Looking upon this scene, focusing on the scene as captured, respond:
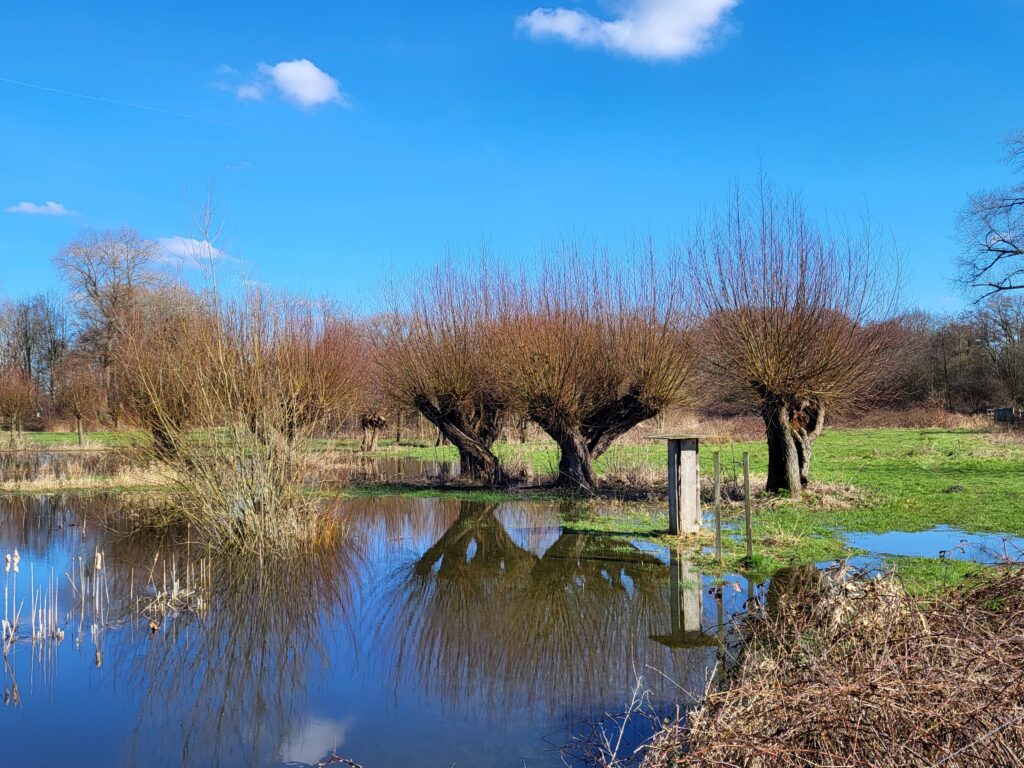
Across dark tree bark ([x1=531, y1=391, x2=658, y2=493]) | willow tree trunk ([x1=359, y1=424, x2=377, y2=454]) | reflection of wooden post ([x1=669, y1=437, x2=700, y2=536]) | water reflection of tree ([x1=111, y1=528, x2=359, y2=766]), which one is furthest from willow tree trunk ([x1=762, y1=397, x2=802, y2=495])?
willow tree trunk ([x1=359, y1=424, x2=377, y2=454])

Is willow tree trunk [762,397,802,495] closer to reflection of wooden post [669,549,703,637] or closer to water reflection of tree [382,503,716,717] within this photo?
water reflection of tree [382,503,716,717]

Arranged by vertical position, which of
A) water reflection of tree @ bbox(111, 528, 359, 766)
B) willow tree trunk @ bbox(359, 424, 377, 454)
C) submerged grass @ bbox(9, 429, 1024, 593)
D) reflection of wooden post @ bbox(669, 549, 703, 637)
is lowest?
water reflection of tree @ bbox(111, 528, 359, 766)

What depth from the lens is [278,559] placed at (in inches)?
384

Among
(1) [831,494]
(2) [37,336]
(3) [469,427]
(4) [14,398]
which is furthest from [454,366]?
(2) [37,336]

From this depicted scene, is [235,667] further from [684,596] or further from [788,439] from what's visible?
[788,439]

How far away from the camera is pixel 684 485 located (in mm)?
10703

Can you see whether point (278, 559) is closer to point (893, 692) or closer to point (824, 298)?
point (893, 692)

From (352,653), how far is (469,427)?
12.8 metres

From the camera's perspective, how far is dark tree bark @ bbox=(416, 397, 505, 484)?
18.6m

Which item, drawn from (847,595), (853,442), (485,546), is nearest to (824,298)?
(485,546)

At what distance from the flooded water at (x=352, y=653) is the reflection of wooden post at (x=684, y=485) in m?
0.71

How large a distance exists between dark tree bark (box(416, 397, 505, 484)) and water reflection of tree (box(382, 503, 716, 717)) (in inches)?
322

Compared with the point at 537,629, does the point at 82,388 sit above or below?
above

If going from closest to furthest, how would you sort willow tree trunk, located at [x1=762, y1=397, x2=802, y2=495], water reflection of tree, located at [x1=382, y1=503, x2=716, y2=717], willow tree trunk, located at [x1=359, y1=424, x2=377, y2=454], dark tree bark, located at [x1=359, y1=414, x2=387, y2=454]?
water reflection of tree, located at [x1=382, y1=503, x2=716, y2=717], willow tree trunk, located at [x1=762, y1=397, x2=802, y2=495], dark tree bark, located at [x1=359, y1=414, x2=387, y2=454], willow tree trunk, located at [x1=359, y1=424, x2=377, y2=454]
